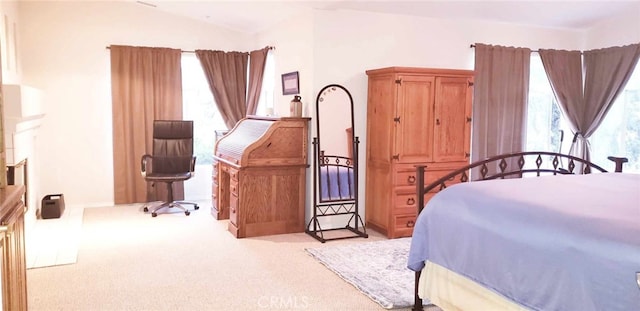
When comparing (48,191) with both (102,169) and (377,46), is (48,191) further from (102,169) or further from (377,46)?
(377,46)

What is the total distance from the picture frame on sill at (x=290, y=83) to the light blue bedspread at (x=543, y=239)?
2768 mm

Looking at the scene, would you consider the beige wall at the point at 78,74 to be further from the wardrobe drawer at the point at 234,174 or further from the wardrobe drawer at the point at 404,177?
the wardrobe drawer at the point at 404,177

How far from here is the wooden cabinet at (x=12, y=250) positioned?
6.34ft

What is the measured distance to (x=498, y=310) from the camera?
7.92 feet

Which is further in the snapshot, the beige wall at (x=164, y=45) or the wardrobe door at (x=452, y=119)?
the beige wall at (x=164, y=45)

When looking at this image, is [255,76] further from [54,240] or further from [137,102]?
[54,240]

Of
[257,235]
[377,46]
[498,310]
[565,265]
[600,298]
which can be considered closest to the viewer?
[600,298]

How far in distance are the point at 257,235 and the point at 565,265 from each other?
3.27 meters

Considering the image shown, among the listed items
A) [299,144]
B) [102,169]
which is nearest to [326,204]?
[299,144]

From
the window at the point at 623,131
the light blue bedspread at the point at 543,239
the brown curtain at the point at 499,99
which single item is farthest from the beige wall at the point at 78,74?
the window at the point at 623,131

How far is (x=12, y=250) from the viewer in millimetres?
2078

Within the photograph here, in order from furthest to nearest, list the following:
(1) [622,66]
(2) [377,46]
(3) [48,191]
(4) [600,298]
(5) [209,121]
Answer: (5) [209,121], (3) [48,191], (1) [622,66], (2) [377,46], (4) [600,298]

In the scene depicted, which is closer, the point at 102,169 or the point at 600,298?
the point at 600,298

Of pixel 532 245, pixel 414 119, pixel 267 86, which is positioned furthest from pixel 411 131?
pixel 532 245
